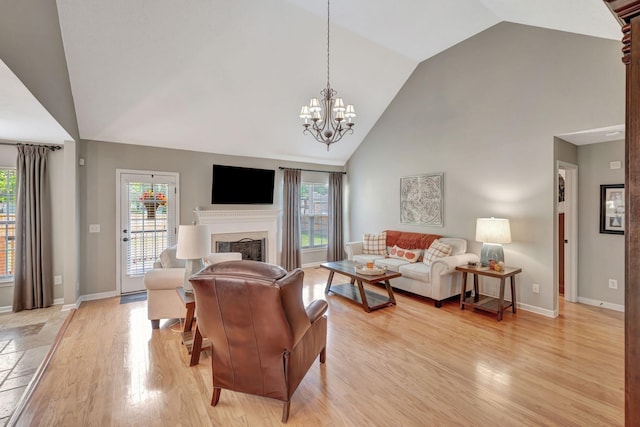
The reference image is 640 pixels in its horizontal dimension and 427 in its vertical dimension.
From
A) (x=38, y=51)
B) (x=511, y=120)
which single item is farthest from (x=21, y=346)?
(x=511, y=120)

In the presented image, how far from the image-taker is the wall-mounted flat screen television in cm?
530

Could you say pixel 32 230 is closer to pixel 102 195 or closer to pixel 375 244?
pixel 102 195

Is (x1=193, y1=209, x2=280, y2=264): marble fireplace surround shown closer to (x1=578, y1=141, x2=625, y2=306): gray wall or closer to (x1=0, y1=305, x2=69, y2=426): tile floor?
(x1=0, y1=305, x2=69, y2=426): tile floor

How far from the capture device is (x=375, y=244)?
547cm

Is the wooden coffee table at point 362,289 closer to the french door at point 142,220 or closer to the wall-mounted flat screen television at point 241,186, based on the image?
the wall-mounted flat screen television at point 241,186

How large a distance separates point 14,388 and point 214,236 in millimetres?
3170

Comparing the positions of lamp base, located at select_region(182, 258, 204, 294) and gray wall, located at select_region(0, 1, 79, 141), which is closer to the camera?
gray wall, located at select_region(0, 1, 79, 141)

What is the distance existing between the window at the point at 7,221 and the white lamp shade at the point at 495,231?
6413 mm

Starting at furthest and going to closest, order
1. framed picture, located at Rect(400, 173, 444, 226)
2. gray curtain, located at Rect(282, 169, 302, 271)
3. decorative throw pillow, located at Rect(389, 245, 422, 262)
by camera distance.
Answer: gray curtain, located at Rect(282, 169, 302, 271) < framed picture, located at Rect(400, 173, 444, 226) < decorative throw pillow, located at Rect(389, 245, 422, 262)

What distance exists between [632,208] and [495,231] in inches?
132

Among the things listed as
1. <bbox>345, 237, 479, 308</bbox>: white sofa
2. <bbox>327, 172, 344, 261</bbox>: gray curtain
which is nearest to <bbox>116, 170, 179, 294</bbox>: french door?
<bbox>327, 172, 344, 261</bbox>: gray curtain

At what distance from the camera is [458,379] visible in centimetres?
237

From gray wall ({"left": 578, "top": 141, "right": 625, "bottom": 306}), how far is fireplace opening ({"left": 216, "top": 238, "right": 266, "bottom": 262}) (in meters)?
5.17

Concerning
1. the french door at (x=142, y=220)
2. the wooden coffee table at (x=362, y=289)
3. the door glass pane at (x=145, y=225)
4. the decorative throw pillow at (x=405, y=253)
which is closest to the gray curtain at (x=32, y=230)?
the french door at (x=142, y=220)
